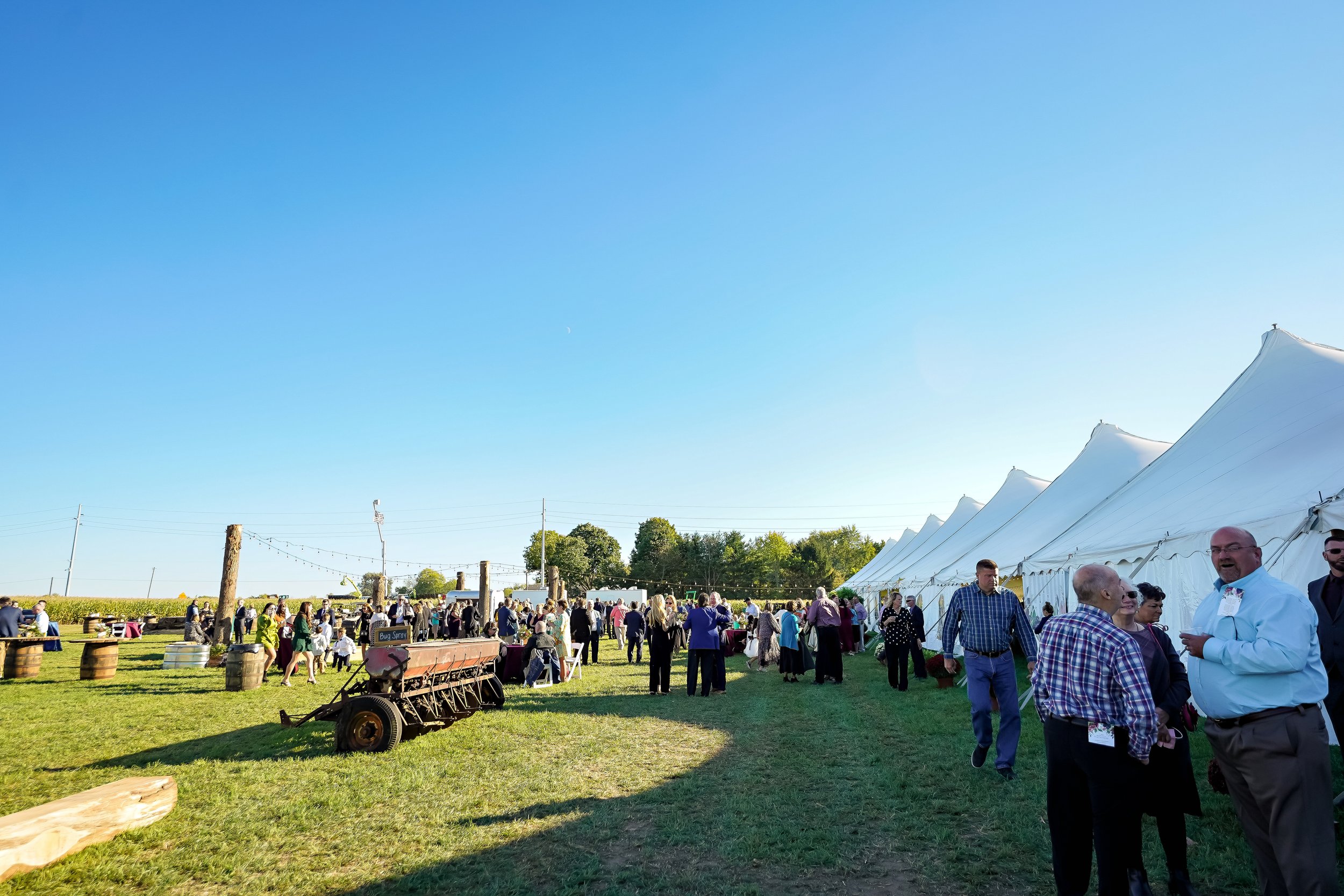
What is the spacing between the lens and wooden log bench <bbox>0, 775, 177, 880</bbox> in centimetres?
416

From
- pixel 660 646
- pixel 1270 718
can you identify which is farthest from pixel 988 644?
pixel 660 646

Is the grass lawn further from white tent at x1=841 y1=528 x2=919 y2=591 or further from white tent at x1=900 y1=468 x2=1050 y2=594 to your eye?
white tent at x1=841 y1=528 x2=919 y2=591

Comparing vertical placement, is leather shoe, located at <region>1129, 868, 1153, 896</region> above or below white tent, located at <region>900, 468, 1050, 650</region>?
below

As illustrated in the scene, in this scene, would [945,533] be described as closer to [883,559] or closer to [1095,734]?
[883,559]

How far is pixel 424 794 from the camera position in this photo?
5.81 m

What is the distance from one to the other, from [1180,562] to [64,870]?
9798mm

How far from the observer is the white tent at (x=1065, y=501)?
13.0 meters

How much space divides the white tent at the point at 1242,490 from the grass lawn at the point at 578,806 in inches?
79.6

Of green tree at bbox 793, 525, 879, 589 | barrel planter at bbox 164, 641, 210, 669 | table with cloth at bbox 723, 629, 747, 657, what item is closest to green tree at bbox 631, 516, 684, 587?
green tree at bbox 793, 525, 879, 589

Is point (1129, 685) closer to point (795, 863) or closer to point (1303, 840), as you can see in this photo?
point (1303, 840)

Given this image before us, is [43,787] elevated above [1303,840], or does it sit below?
below

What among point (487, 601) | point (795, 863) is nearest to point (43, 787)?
point (795, 863)

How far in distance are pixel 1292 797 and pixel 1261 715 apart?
1.04 ft

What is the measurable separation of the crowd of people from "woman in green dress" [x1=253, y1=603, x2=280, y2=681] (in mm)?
14120
